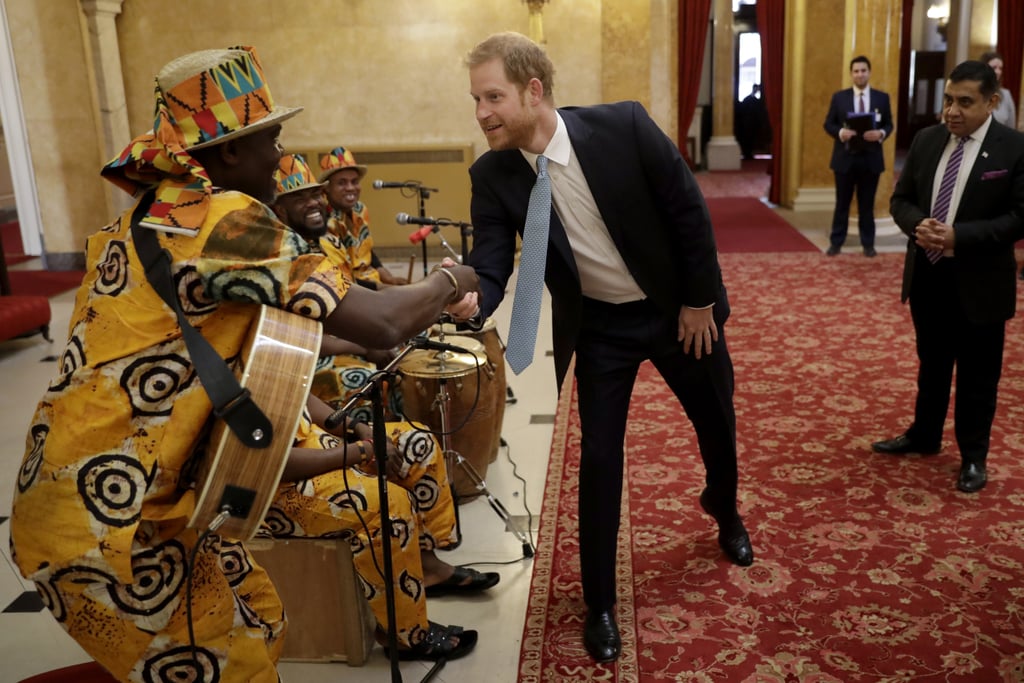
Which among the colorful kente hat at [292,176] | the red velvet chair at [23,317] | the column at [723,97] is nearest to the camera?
the colorful kente hat at [292,176]

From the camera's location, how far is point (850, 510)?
12.2ft

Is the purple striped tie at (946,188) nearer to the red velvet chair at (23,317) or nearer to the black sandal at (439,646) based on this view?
the black sandal at (439,646)

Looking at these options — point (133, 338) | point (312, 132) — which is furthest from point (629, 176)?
point (312, 132)

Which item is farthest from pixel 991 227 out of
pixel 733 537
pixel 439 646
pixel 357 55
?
pixel 357 55

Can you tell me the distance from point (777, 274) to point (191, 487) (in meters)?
7.16

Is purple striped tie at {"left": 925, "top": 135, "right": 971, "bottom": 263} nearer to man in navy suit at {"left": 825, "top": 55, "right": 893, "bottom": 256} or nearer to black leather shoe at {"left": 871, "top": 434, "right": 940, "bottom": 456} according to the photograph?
black leather shoe at {"left": 871, "top": 434, "right": 940, "bottom": 456}

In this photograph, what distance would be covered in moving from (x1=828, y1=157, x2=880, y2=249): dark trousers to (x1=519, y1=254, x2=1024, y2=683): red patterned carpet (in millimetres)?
3568

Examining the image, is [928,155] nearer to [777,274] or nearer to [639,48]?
[777,274]

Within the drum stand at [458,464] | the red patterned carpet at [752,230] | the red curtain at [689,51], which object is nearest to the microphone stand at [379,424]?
the drum stand at [458,464]

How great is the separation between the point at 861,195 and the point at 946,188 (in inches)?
211

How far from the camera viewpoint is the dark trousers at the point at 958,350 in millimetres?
3746

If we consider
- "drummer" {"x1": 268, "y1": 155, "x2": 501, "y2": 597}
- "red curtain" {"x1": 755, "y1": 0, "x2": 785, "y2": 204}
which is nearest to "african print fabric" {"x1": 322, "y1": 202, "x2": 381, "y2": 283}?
"drummer" {"x1": 268, "y1": 155, "x2": 501, "y2": 597}

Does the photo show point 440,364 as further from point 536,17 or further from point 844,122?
point 844,122

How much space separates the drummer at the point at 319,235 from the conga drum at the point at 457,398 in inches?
6.2
